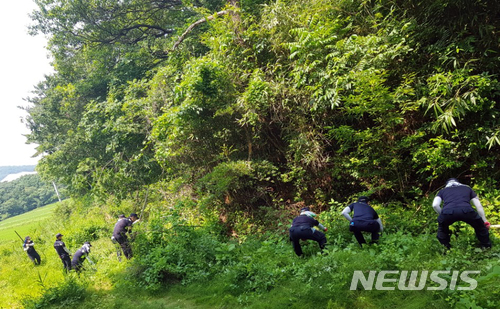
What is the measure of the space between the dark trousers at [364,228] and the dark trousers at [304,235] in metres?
0.64

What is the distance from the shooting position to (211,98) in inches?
314

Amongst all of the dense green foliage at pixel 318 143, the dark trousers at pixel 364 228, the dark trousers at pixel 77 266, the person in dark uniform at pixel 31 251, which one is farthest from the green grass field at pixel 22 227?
the dark trousers at pixel 364 228

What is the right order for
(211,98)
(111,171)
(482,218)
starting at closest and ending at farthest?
1. (482,218)
2. (211,98)
3. (111,171)

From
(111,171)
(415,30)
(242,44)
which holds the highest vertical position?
(242,44)

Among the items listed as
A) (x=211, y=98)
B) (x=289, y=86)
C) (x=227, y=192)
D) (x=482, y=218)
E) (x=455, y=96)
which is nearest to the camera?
(x=482, y=218)

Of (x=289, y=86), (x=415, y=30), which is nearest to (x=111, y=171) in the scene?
(x=289, y=86)

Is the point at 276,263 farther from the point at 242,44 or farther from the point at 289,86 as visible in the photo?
the point at 242,44

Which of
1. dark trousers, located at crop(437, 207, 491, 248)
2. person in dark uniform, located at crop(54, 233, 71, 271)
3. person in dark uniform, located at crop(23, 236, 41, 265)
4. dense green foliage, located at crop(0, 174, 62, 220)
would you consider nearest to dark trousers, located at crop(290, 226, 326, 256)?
dark trousers, located at crop(437, 207, 491, 248)

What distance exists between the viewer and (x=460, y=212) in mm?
4242

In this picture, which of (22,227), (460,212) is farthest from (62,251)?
(22,227)

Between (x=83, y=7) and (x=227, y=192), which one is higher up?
(x=83, y=7)

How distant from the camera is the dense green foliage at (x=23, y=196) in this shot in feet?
229

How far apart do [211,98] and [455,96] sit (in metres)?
5.63

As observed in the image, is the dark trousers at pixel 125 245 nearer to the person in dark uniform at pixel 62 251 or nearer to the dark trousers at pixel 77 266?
the dark trousers at pixel 77 266
